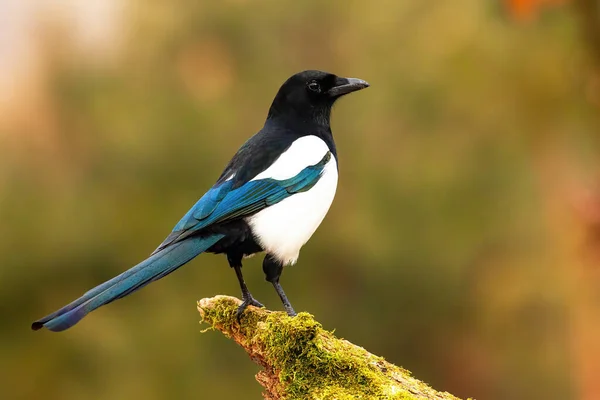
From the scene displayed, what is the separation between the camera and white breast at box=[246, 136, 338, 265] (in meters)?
2.31

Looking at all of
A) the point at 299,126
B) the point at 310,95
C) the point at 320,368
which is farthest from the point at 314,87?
the point at 320,368

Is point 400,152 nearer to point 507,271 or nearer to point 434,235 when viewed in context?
point 434,235

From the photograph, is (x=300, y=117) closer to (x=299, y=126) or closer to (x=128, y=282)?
(x=299, y=126)

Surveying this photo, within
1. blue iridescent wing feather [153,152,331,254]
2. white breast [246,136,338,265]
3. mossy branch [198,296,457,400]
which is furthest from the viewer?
white breast [246,136,338,265]

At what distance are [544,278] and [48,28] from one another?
4016 millimetres

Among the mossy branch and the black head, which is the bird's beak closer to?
the black head

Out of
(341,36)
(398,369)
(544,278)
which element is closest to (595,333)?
(544,278)

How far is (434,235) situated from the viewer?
6309 millimetres

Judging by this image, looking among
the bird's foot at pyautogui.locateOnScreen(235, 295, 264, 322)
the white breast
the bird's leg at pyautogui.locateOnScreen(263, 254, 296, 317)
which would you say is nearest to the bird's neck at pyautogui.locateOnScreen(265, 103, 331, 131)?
the white breast

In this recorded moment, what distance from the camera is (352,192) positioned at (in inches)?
249

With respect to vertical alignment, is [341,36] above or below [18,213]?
above

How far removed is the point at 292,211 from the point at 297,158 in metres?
0.16

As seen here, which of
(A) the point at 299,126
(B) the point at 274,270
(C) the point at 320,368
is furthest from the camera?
(A) the point at 299,126

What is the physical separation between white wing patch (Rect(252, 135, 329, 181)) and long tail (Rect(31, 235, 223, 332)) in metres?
0.24
